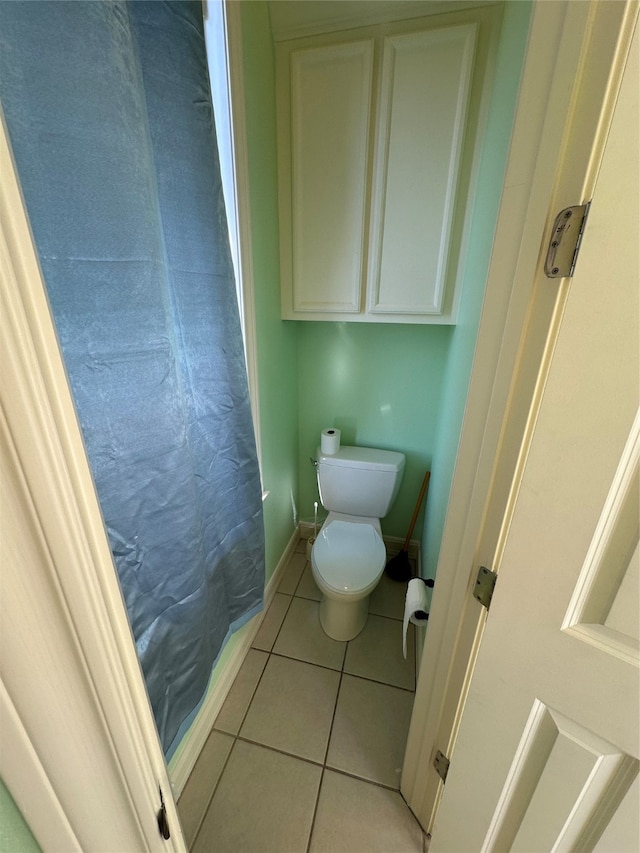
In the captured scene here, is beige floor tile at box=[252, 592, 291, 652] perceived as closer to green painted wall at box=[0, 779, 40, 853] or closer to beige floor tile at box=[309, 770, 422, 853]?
beige floor tile at box=[309, 770, 422, 853]

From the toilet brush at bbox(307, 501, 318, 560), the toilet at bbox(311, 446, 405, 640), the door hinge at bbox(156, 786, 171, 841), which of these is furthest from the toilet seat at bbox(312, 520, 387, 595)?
the door hinge at bbox(156, 786, 171, 841)

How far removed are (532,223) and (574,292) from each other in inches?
5.6

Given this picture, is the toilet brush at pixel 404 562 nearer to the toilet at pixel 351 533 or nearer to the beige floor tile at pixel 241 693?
the toilet at pixel 351 533

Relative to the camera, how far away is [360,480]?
67.8 inches

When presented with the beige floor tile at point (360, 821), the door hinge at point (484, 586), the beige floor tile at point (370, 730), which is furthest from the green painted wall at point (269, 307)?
the door hinge at point (484, 586)

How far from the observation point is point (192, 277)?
2.65 feet

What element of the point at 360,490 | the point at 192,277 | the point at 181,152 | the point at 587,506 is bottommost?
the point at 360,490

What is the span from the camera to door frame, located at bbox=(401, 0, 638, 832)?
40 cm

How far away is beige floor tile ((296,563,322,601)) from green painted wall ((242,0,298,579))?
0.19m

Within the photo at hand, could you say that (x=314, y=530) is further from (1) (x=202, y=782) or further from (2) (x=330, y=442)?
(1) (x=202, y=782)

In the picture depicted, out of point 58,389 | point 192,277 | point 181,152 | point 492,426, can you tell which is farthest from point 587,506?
point 181,152

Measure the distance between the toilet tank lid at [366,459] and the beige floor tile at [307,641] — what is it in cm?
77

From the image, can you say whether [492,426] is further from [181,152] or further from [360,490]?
[360,490]

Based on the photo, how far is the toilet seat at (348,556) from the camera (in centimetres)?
137
